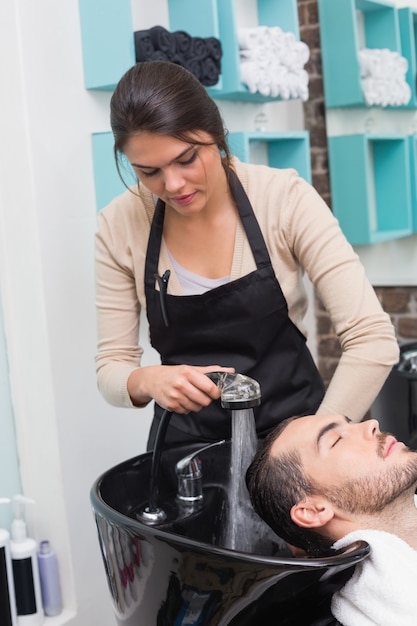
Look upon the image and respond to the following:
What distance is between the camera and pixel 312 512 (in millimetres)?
1394

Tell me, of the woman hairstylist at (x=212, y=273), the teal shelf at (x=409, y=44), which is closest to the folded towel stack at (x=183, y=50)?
the woman hairstylist at (x=212, y=273)

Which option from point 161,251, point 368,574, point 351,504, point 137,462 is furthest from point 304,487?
point 161,251

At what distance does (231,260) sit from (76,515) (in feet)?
3.25

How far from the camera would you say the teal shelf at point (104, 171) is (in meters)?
2.29

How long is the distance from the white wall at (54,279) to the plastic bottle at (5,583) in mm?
183

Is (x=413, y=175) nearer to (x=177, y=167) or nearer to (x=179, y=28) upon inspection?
(x=179, y=28)

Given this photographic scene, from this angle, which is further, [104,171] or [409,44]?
[409,44]

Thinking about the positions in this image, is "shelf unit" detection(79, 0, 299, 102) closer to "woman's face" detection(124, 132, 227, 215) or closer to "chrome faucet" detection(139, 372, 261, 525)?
"woman's face" detection(124, 132, 227, 215)

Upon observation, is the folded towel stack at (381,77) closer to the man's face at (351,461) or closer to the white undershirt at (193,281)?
the white undershirt at (193,281)

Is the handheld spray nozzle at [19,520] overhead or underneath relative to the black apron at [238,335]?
underneath

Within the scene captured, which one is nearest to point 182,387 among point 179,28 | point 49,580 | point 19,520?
point 19,520

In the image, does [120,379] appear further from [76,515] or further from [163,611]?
[76,515]

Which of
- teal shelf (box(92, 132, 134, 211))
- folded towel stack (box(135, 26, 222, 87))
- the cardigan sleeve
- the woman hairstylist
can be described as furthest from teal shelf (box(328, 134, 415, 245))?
the cardigan sleeve

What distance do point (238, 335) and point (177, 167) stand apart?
0.40 m
